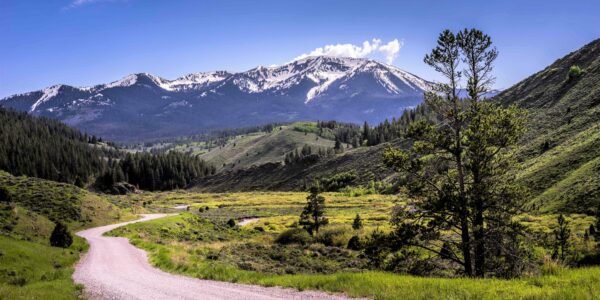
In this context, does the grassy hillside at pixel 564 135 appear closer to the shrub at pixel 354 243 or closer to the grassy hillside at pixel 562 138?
the grassy hillside at pixel 562 138

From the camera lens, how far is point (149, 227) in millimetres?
54469

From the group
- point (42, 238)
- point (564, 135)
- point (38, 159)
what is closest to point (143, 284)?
point (42, 238)

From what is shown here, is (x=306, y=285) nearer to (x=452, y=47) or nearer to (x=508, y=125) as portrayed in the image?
(x=508, y=125)

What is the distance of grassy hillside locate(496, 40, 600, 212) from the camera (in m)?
56.2

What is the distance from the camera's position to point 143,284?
20.5 meters

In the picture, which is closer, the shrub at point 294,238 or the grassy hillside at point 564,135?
the shrub at point 294,238

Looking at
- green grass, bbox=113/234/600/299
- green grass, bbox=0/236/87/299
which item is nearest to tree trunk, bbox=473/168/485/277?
green grass, bbox=113/234/600/299

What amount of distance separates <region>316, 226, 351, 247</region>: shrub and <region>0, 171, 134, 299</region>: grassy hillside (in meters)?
27.7

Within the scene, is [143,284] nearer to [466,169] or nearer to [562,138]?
[466,169]

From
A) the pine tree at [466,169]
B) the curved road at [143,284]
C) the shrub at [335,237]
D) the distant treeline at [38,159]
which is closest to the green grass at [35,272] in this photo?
the curved road at [143,284]

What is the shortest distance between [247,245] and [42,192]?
34.4 meters

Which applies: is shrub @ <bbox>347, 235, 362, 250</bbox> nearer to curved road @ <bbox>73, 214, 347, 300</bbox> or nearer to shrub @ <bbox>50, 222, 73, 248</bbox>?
curved road @ <bbox>73, 214, 347, 300</bbox>

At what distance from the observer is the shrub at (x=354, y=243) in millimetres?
45156

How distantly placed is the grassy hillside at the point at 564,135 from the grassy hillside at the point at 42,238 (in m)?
25.3
